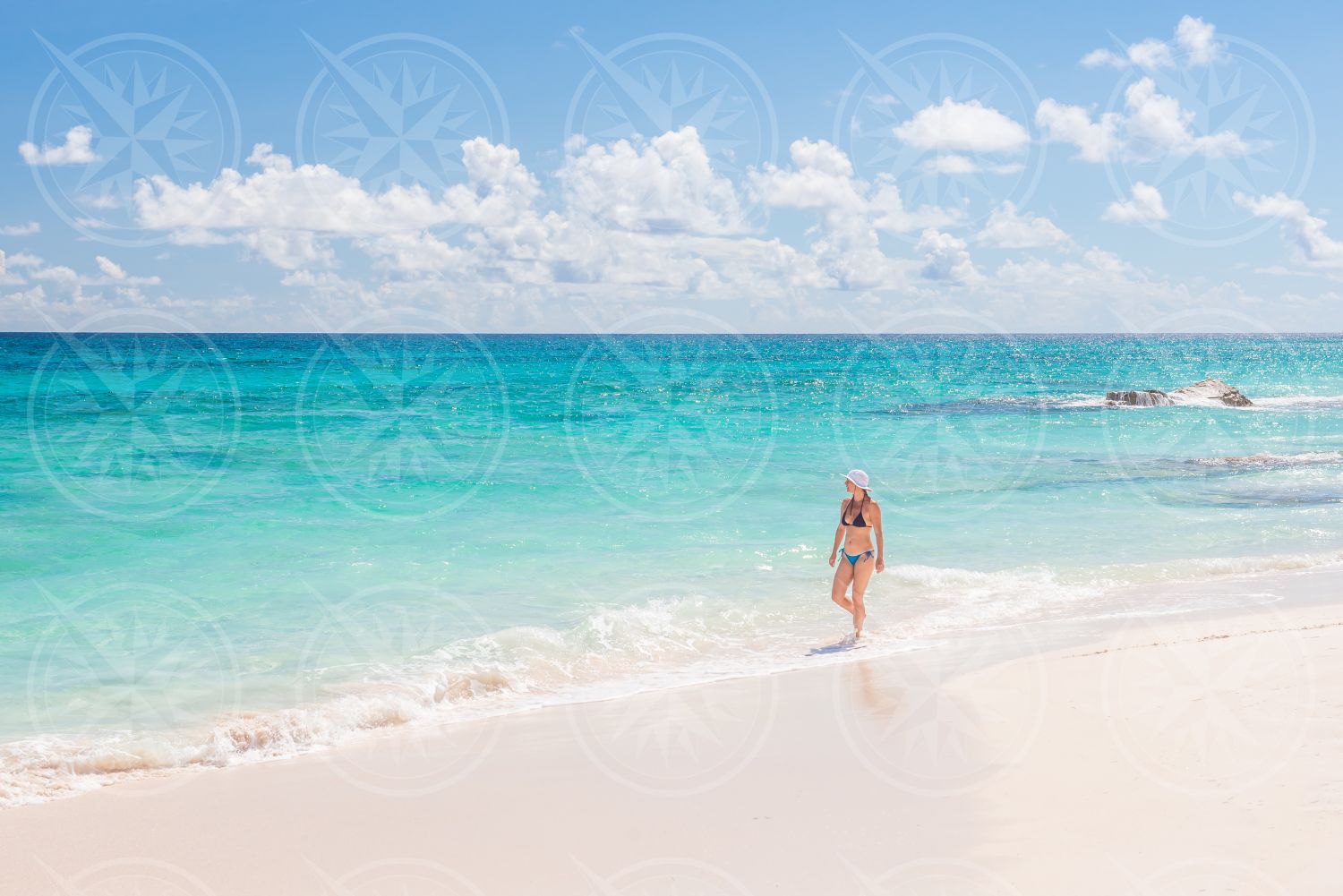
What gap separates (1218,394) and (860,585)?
36949 mm

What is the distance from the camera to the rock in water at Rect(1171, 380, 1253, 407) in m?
39.0

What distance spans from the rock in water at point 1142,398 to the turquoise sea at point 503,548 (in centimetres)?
623

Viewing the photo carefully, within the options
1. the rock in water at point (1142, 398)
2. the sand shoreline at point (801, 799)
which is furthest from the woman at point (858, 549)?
the rock in water at point (1142, 398)

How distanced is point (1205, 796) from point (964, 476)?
15.9m

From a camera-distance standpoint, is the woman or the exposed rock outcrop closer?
the woman

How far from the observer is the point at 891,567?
40.2 feet

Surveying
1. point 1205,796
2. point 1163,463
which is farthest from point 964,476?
point 1205,796

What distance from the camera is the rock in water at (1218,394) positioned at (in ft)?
128

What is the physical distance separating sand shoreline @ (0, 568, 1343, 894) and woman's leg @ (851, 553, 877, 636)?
6.18 feet

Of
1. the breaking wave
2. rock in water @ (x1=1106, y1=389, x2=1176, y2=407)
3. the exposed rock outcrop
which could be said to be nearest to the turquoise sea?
the breaking wave

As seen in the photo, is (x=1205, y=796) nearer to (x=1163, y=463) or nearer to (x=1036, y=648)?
(x=1036, y=648)

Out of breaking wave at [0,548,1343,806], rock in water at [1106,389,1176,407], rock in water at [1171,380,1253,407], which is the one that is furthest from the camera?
rock in water at [1171,380,1253,407]

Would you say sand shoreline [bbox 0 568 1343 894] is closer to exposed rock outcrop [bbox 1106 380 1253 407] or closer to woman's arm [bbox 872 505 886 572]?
woman's arm [bbox 872 505 886 572]

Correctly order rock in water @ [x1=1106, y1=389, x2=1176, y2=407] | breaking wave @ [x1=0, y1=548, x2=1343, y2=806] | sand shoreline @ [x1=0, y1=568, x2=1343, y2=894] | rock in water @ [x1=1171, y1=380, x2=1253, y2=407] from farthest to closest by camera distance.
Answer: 1. rock in water @ [x1=1171, y1=380, x2=1253, y2=407]
2. rock in water @ [x1=1106, y1=389, x2=1176, y2=407]
3. breaking wave @ [x1=0, y1=548, x2=1343, y2=806]
4. sand shoreline @ [x1=0, y1=568, x2=1343, y2=894]
